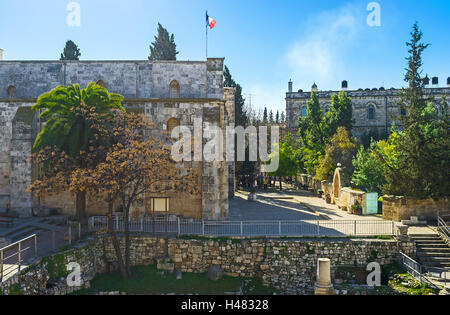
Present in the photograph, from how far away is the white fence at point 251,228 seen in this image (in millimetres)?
17172

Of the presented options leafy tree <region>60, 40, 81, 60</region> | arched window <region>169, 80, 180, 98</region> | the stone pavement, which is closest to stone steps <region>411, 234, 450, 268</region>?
the stone pavement

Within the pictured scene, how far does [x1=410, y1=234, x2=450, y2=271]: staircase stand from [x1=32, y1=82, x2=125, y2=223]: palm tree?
16884 millimetres

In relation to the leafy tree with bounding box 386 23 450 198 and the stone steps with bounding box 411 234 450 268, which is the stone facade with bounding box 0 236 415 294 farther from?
the leafy tree with bounding box 386 23 450 198

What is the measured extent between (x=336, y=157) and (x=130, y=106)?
2176cm

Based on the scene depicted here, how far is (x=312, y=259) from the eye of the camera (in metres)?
16.4

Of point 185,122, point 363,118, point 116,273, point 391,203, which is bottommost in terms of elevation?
point 116,273

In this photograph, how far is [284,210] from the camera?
976 inches

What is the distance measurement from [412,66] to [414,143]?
958cm

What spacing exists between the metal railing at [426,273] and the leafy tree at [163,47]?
37091 millimetres

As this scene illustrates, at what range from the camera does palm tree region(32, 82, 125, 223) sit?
658 inches

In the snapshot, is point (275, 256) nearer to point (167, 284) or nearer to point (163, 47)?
point (167, 284)

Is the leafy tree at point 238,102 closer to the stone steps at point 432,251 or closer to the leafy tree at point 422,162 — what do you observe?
the leafy tree at point 422,162
